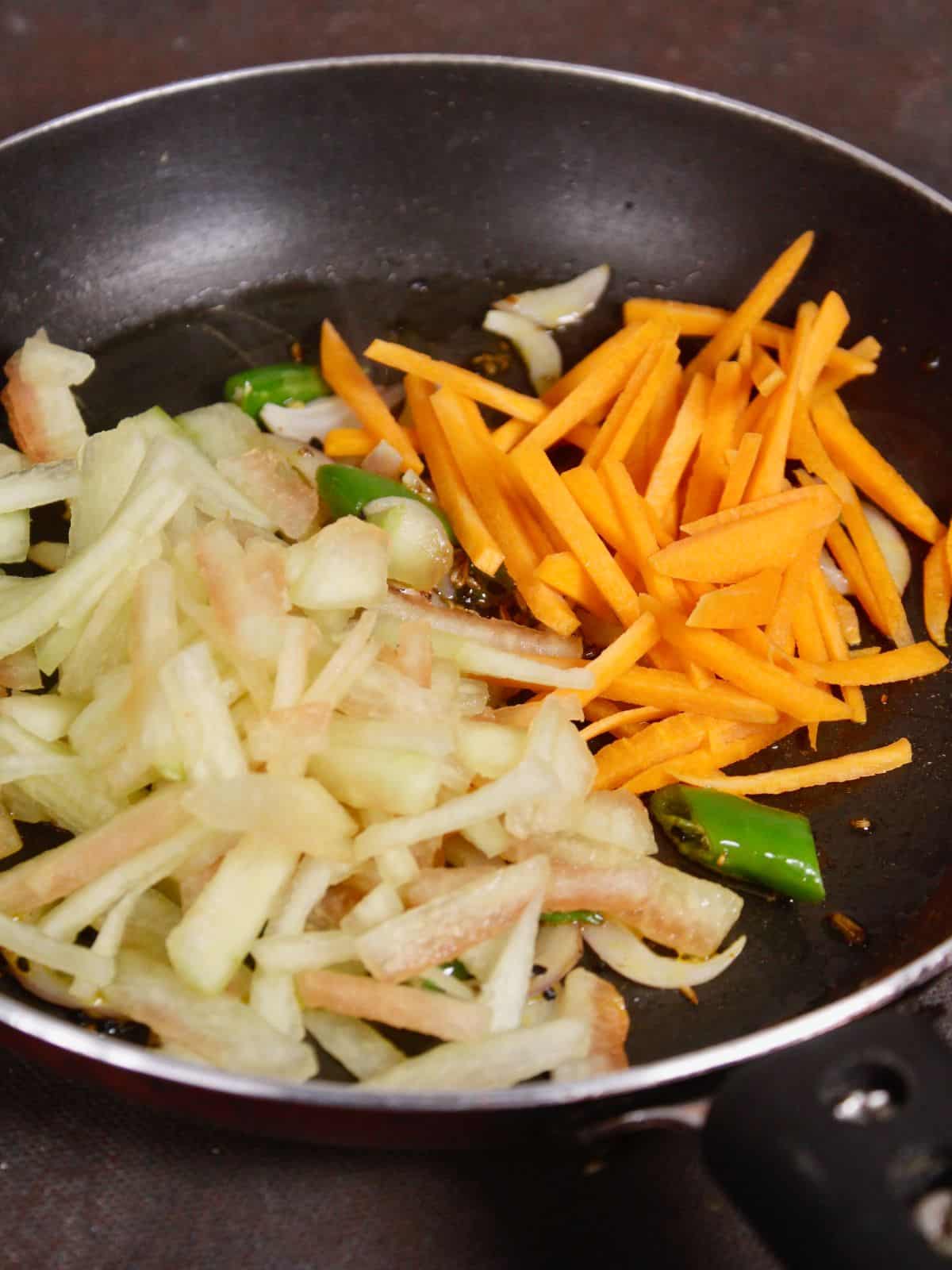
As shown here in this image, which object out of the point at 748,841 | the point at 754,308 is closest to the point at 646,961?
the point at 748,841

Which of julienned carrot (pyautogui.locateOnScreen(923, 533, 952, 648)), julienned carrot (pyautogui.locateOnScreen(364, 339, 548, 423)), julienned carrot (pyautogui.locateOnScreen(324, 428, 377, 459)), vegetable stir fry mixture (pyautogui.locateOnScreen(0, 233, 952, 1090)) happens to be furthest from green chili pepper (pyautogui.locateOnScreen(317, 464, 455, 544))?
julienned carrot (pyautogui.locateOnScreen(923, 533, 952, 648))

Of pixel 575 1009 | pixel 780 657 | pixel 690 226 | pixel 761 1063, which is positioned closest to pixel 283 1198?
pixel 575 1009

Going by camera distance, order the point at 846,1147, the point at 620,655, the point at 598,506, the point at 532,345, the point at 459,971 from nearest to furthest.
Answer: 1. the point at 846,1147
2. the point at 459,971
3. the point at 620,655
4. the point at 598,506
5. the point at 532,345

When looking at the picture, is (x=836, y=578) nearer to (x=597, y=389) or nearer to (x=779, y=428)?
(x=779, y=428)

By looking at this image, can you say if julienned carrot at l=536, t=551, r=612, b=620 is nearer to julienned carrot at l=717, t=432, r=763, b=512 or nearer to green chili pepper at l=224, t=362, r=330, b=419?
julienned carrot at l=717, t=432, r=763, b=512

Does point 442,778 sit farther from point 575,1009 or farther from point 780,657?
point 780,657

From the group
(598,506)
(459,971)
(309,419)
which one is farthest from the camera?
(309,419)
